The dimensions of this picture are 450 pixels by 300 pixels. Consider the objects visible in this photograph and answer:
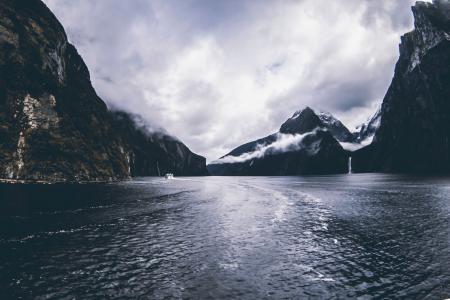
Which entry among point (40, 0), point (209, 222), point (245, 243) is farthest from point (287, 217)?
point (40, 0)

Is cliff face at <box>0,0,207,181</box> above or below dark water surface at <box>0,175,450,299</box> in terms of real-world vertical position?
above

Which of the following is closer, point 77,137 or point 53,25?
point 77,137

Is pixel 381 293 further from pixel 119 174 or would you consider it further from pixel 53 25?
pixel 53 25

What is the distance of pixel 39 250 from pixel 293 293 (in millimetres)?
21170

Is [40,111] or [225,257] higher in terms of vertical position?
[40,111]

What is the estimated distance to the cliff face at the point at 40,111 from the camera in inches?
4945

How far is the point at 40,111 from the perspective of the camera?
140375 mm

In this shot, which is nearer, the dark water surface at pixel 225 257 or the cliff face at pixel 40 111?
the dark water surface at pixel 225 257

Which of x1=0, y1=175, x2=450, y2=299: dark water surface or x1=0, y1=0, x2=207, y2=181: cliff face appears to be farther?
x1=0, y1=0, x2=207, y2=181: cliff face

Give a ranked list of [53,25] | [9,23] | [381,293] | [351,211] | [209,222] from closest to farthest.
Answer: [381,293] < [209,222] < [351,211] < [9,23] < [53,25]

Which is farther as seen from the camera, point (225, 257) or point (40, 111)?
point (40, 111)

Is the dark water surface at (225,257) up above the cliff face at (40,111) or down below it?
below

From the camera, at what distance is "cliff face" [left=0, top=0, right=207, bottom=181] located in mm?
125613

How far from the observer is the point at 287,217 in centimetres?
4322
